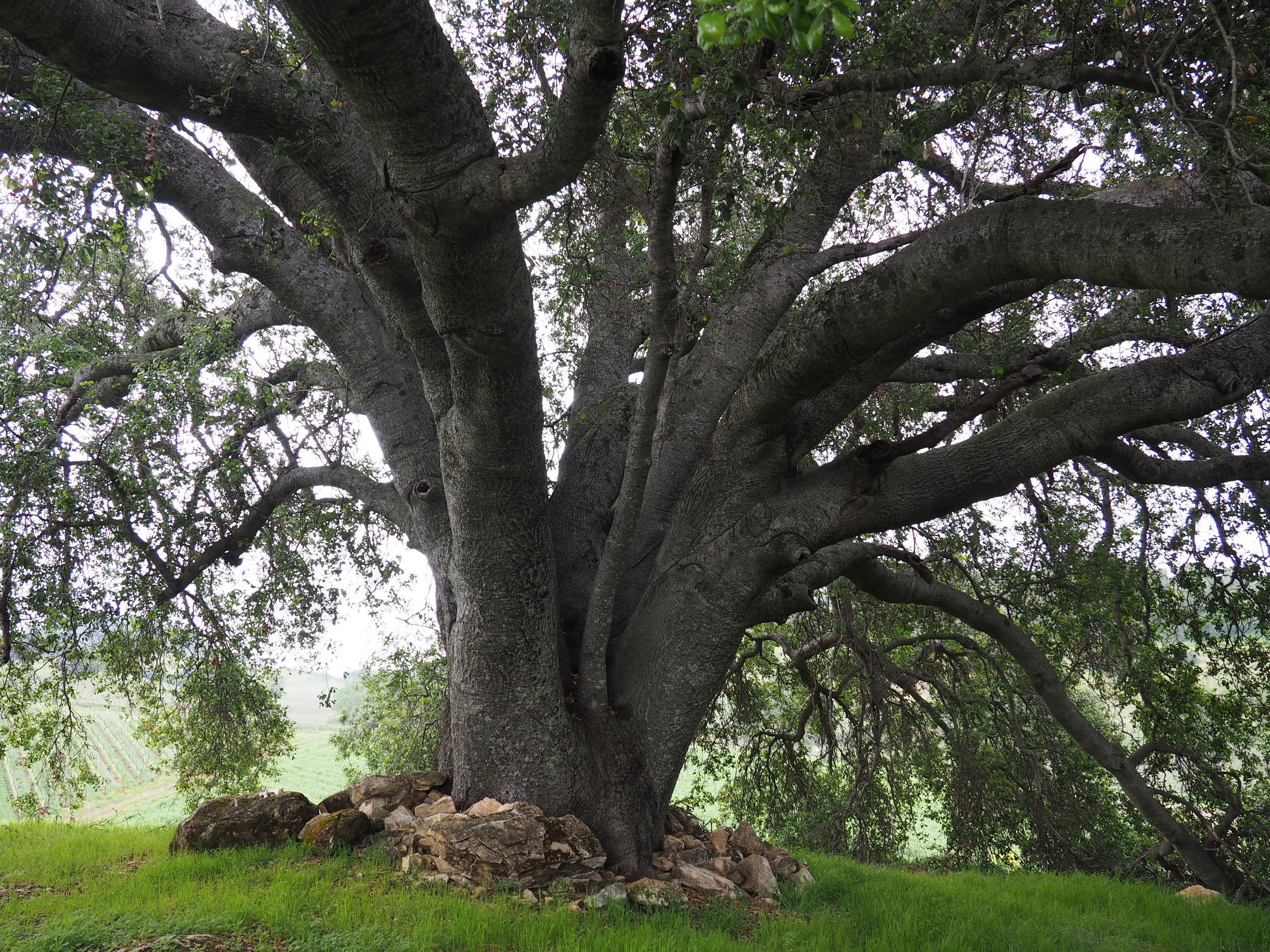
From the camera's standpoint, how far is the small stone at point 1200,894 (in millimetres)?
6047

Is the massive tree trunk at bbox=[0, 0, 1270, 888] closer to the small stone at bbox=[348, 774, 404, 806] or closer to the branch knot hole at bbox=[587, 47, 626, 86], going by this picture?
the branch knot hole at bbox=[587, 47, 626, 86]

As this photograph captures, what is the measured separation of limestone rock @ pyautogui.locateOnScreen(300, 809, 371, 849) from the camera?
5.00m

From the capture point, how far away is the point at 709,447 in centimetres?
557

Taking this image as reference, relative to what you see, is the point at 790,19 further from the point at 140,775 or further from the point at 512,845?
the point at 140,775

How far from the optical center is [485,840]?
439 centimetres

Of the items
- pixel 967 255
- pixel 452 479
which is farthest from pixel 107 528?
pixel 967 255

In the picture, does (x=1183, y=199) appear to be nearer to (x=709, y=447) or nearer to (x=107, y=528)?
(x=709, y=447)

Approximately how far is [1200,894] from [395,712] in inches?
371

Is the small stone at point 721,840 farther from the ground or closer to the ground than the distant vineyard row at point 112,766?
farther from the ground

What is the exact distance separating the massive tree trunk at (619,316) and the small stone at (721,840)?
51 cm

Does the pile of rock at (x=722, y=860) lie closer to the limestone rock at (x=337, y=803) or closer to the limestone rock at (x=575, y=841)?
the limestone rock at (x=575, y=841)

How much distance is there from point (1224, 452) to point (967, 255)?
3596 millimetres

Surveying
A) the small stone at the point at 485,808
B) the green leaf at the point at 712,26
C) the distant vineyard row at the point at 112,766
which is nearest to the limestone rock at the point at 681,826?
the small stone at the point at 485,808

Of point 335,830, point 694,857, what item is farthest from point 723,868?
point 335,830
